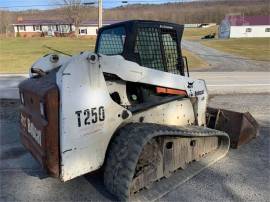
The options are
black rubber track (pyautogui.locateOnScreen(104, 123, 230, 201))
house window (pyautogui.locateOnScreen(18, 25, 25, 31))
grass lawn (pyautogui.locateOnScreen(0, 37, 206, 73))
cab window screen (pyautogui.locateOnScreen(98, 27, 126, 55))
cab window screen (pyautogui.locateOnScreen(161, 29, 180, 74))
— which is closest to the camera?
black rubber track (pyautogui.locateOnScreen(104, 123, 230, 201))

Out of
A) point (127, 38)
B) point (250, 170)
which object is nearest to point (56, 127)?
point (127, 38)

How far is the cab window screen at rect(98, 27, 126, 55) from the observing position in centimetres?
483

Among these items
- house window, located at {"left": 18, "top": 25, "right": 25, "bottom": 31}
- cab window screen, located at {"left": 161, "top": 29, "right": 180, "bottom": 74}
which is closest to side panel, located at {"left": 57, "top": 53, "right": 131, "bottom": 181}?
cab window screen, located at {"left": 161, "top": 29, "right": 180, "bottom": 74}

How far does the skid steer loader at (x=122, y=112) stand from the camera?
361 cm

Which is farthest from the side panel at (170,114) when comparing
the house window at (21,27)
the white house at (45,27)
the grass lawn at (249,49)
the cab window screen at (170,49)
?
the house window at (21,27)

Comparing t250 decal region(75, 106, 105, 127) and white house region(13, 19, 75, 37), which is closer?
t250 decal region(75, 106, 105, 127)

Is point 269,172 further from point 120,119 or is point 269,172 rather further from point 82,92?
point 82,92

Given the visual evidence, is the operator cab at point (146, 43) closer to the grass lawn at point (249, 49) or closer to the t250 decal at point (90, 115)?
the t250 decal at point (90, 115)

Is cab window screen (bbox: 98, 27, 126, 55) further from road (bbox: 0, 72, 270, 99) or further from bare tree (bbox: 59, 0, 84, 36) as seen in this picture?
bare tree (bbox: 59, 0, 84, 36)

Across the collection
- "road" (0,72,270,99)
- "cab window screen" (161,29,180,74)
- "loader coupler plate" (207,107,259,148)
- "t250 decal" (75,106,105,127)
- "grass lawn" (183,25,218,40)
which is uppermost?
"cab window screen" (161,29,180,74)

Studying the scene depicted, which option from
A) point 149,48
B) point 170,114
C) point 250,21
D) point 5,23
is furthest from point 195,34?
point 170,114

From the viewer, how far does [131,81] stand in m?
4.40

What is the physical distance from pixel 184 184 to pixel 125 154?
40.9 inches

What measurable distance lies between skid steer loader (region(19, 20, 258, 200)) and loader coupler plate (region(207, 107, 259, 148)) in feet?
1.61
